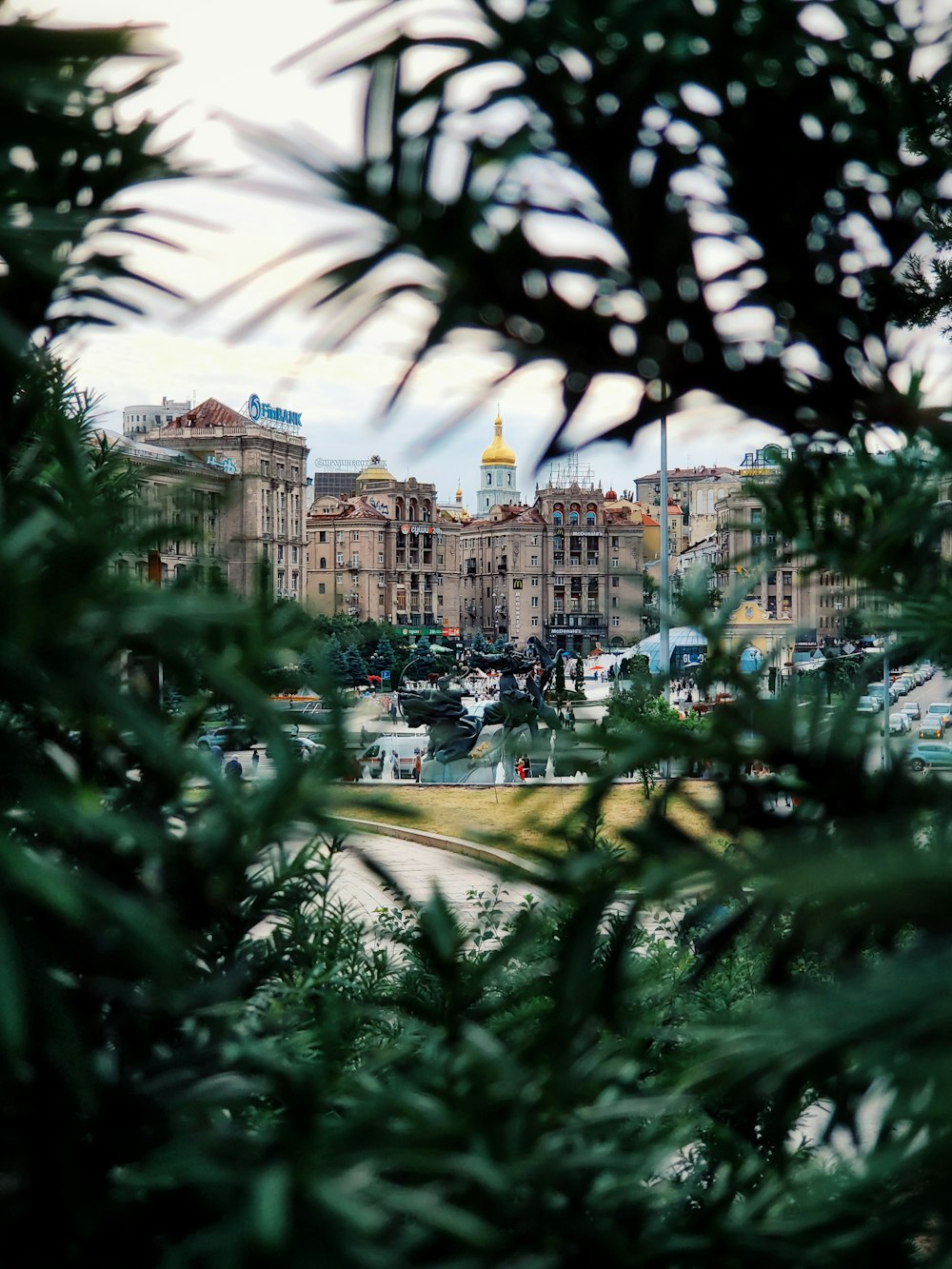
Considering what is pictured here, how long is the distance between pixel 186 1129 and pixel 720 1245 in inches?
15.5

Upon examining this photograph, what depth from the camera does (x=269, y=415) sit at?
227 ft

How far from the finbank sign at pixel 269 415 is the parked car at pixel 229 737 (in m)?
63.8

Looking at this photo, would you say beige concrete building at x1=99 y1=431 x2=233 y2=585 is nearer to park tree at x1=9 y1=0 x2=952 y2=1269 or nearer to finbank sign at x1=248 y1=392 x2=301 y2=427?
park tree at x1=9 y1=0 x2=952 y2=1269

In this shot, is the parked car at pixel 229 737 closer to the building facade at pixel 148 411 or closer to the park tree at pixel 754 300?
the park tree at pixel 754 300

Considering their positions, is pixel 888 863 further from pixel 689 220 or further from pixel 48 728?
pixel 48 728

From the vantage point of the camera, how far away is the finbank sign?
64.5m

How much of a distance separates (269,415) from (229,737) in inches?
2759

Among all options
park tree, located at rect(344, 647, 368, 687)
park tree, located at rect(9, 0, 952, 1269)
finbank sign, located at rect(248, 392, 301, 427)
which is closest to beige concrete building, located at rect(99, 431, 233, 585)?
park tree, located at rect(9, 0, 952, 1269)

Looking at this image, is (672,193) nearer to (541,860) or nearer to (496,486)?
(541,860)

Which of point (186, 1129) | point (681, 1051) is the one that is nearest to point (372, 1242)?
point (186, 1129)

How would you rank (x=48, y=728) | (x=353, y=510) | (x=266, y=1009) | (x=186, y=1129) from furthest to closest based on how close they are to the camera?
(x=353, y=510) < (x=266, y=1009) < (x=48, y=728) < (x=186, y=1129)

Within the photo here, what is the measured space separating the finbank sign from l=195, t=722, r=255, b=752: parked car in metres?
63.8

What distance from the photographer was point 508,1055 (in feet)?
2.89

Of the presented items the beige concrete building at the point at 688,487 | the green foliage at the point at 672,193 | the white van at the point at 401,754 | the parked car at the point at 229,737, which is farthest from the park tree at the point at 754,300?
the beige concrete building at the point at 688,487
